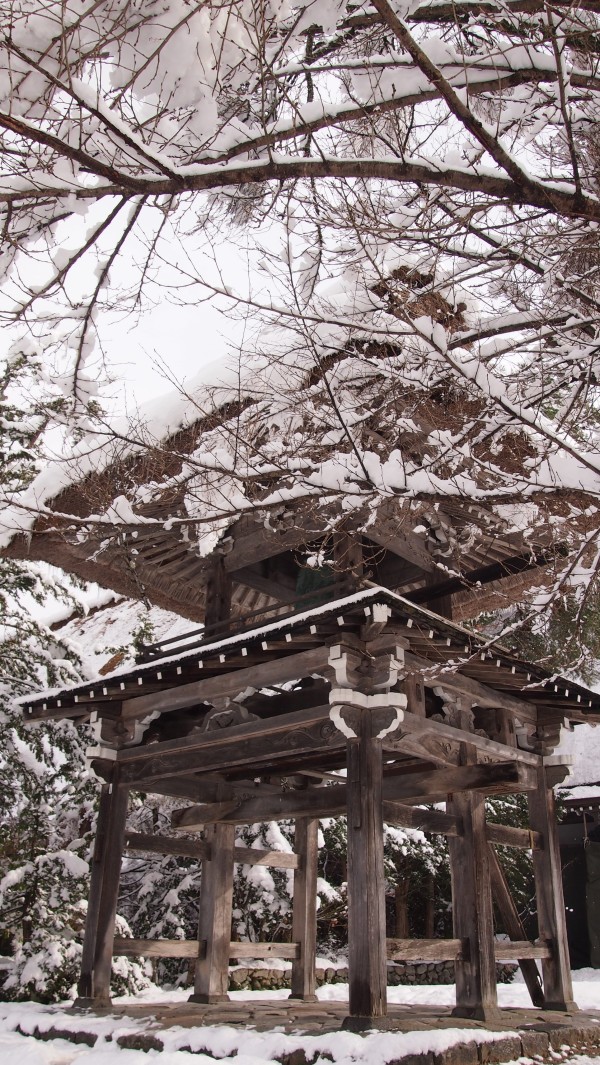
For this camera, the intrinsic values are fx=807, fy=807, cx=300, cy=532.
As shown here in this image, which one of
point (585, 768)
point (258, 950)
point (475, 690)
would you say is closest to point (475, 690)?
point (475, 690)

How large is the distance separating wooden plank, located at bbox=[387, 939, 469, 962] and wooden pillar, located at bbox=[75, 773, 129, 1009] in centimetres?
285

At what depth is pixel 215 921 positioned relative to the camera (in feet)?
28.0

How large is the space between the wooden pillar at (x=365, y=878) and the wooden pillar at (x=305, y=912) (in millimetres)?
3397

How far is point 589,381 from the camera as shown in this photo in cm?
420

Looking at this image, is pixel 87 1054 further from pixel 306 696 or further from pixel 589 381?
pixel 589 381

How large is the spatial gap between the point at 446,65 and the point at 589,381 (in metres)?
1.76

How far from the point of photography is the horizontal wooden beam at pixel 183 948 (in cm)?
755

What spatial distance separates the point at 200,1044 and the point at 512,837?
3392mm

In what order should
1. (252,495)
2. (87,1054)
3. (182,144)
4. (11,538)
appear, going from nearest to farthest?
1. (182,144)
2. (87,1054)
3. (252,495)
4. (11,538)

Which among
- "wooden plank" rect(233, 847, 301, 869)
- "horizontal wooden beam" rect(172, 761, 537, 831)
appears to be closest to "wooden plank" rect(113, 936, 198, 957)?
"wooden plank" rect(233, 847, 301, 869)

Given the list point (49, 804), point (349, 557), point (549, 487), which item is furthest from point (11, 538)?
point (49, 804)

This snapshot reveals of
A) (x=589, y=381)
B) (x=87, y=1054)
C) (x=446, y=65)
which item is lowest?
(x=87, y=1054)

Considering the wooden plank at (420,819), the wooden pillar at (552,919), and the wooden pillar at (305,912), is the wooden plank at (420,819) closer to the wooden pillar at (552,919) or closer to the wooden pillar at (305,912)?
the wooden pillar at (552,919)

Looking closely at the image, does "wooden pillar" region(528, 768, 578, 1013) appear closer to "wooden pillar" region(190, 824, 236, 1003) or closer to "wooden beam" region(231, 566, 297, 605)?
"wooden pillar" region(190, 824, 236, 1003)
